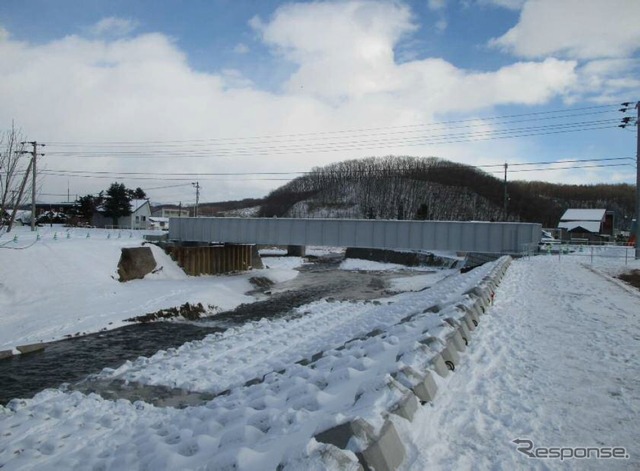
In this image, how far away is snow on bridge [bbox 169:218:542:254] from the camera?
33.8 meters

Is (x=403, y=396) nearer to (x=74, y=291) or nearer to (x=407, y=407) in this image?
(x=407, y=407)

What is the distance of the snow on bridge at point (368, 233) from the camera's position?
111ft

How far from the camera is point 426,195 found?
14000 centimetres

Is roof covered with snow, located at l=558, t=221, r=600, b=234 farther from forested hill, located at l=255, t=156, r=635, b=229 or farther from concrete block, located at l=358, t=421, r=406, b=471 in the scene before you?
concrete block, located at l=358, t=421, r=406, b=471

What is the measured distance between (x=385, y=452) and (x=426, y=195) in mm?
140394

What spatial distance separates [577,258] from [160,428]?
102ft

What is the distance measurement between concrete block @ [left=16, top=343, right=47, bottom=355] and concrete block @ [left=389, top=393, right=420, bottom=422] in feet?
55.7

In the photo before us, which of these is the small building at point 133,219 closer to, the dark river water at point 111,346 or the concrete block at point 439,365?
the dark river water at point 111,346

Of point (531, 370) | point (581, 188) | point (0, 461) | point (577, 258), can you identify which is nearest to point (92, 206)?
point (577, 258)

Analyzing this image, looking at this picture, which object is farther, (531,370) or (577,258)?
(577,258)

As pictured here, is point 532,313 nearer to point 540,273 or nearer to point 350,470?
point 350,470

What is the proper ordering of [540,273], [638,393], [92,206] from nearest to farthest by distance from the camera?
[638,393], [540,273], [92,206]

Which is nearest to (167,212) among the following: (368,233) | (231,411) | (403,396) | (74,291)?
(368,233)

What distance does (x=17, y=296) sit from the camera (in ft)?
79.4
